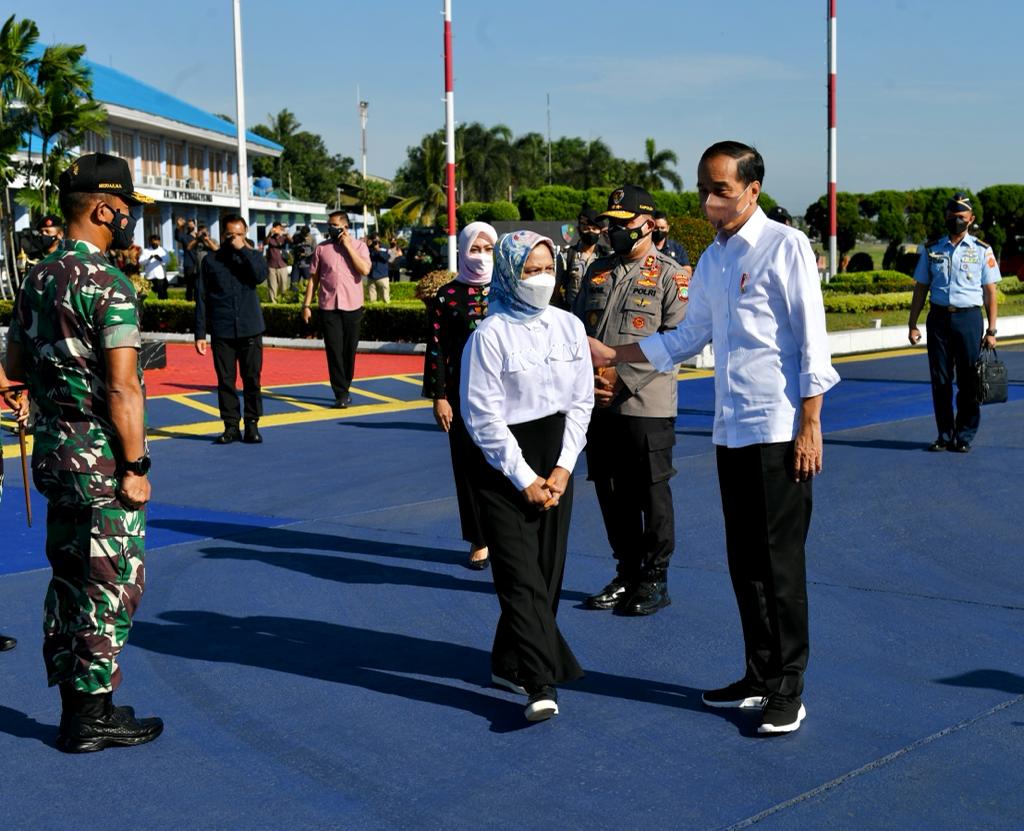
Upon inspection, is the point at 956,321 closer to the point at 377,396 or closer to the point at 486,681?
the point at 486,681

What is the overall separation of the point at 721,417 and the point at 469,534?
7.98 feet

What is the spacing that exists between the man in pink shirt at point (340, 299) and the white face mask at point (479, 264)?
7016mm

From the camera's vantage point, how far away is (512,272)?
4.61 m

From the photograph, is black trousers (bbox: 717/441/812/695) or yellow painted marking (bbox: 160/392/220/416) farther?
yellow painted marking (bbox: 160/392/220/416)

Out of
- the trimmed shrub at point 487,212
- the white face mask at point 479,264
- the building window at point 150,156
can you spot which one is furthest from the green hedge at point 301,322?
the trimmed shrub at point 487,212

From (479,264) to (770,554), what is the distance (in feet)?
8.42

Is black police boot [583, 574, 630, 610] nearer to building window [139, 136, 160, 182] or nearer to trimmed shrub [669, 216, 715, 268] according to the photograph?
trimmed shrub [669, 216, 715, 268]

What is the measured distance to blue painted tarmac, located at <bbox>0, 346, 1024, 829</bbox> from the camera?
389 centimetres

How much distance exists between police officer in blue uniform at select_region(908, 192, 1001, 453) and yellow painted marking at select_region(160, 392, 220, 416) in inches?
278

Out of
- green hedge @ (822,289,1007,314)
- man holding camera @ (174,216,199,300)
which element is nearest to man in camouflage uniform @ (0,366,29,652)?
man holding camera @ (174,216,199,300)

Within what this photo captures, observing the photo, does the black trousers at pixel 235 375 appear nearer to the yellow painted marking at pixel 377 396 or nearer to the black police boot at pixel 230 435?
the black police boot at pixel 230 435

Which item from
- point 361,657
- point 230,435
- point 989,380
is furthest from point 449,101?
point 361,657

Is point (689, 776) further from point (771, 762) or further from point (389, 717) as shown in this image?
point (389, 717)

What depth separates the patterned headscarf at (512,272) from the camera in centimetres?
461
